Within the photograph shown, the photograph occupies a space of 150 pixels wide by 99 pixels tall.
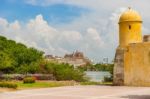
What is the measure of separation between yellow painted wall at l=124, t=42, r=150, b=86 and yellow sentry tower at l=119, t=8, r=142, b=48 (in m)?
0.96

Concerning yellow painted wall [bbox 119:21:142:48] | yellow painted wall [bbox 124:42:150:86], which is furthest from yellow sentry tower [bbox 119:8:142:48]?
yellow painted wall [bbox 124:42:150:86]

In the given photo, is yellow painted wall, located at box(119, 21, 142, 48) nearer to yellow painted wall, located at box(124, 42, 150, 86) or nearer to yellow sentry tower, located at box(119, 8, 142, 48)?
yellow sentry tower, located at box(119, 8, 142, 48)

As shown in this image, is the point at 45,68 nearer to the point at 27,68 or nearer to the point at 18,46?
the point at 27,68

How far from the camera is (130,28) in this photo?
31281 mm

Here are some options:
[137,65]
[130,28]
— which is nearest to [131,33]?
[130,28]

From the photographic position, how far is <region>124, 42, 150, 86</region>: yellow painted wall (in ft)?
96.8

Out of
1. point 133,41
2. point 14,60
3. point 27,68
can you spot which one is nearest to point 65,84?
point 133,41

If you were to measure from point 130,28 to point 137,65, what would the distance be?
3.23 m

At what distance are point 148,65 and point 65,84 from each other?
7336 millimetres

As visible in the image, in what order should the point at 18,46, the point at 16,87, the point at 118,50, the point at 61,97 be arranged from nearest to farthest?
the point at 61,97
the point at 16,87
the point at 118,50
the point at 18,46

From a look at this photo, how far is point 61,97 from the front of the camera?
2094 centimetres

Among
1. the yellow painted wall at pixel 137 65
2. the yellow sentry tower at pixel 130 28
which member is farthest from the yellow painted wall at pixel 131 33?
the yellow painted wall at pixel 137 65

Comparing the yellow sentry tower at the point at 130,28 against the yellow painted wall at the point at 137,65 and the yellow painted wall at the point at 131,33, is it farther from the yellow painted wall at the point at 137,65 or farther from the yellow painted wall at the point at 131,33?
the yellow painted wall at the point at 137,65

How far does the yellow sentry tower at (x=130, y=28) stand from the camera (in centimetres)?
3123
